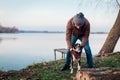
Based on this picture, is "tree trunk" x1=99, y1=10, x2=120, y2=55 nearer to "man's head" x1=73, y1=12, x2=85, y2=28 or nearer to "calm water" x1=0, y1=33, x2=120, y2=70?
"calm water" x1=0, y1=33, x2=120, y2=70

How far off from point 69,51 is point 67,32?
0.98 meters

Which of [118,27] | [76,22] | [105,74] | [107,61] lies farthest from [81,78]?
[118,27]

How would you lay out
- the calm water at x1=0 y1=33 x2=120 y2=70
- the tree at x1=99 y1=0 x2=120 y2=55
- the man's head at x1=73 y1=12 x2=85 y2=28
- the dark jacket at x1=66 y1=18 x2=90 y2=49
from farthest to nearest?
the calm water at x1=0 y1=33 x2=120 y2=70 < the tree at x1=99 y1=0 x2=120 y2=55 < the dark jacket at x1=66 y1=18 x2=90 y2=49 < the man's head at x1=73 y1=12 x2=85 y2=28

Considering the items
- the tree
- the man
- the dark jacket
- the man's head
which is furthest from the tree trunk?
the man's head

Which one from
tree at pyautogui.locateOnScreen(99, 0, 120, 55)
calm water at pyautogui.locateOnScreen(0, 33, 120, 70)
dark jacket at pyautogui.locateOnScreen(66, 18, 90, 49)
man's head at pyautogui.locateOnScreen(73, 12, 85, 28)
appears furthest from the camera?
calm water at pyautogui.locateOnScreen(0, 33, 120, 70)

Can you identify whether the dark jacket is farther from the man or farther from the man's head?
the man's head

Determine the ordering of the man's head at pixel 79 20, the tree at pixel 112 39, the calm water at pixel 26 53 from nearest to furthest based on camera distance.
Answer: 1. the man's head at pixel 79 20
2. the tree at pixel 112 39
3. the calm water at pixel 26 53

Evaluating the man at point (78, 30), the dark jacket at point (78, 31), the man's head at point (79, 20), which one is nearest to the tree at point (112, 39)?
the man at point (78, 30)

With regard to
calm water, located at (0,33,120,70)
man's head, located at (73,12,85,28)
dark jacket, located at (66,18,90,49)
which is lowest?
calm water, located at (0,33,120,70)

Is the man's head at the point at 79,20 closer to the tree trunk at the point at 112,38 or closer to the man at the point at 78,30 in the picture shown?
the man at the point at 78,30

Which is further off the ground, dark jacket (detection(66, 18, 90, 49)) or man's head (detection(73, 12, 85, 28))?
man's head (detection(73, 12, 85, 28))

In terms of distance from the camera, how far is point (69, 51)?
15.1 metres

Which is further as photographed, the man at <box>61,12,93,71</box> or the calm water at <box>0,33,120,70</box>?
the calm water at <box>0,33,120,70</box>

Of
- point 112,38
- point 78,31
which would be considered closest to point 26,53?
point 112,38
